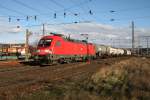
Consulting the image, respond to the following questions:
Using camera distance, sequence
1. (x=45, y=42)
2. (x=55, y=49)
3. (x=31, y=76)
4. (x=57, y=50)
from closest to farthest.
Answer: (x=31, y=76) < (x=55, y=49) < (x=57, y=50) < (x=45, y=42)

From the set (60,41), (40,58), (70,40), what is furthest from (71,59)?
(40,58)

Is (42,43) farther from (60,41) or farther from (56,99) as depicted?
(56,99)

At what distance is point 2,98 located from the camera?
10.8 meters

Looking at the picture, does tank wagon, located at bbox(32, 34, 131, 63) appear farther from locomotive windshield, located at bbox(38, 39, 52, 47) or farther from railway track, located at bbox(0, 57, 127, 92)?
railway track, located at bbox(0, 57, 127, 92)

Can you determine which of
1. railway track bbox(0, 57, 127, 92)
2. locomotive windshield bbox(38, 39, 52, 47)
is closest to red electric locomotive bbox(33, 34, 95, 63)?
locomotive windshield bbox(38, 39, 52, 47)

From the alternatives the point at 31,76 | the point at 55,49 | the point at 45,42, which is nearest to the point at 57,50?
the point at 55,49

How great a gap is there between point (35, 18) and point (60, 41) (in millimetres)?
10120

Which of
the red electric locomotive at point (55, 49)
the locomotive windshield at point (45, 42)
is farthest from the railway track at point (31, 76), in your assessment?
the locomotive windshield at point (45, 42)

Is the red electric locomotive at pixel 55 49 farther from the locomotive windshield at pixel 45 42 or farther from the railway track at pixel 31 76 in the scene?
the railway track at pixel 31 76

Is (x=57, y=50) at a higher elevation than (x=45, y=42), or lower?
lower

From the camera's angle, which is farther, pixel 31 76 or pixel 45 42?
pixel 45 42

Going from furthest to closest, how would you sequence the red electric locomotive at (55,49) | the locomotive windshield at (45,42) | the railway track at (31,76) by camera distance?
the locomotive windshield at (45,42)
the red electric locomotive at (55,49)
the railway track at (31,76)

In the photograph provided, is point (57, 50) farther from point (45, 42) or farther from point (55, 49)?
point (45, 42)

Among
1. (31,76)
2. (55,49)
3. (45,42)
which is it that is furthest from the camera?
(45,42)
